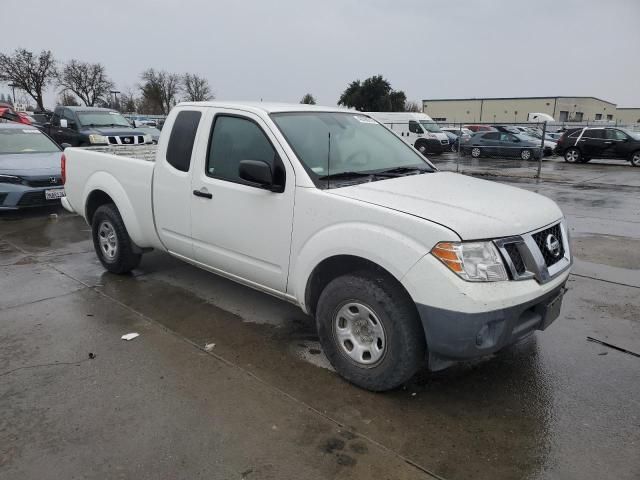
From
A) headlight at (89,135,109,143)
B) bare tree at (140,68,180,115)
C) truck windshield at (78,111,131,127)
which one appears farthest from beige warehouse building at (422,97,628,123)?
headlight at (89,135,109,143)

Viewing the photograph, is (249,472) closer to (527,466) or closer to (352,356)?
(352,356)

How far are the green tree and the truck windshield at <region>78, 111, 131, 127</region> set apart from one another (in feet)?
173

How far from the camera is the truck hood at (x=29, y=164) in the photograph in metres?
8.27

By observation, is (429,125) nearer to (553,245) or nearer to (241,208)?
(241,208)

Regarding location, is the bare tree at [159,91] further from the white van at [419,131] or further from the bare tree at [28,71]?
the white van at [419,131]

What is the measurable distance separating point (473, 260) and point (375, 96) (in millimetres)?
66614

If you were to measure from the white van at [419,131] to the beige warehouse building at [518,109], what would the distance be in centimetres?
6348

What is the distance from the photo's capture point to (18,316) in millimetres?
4434

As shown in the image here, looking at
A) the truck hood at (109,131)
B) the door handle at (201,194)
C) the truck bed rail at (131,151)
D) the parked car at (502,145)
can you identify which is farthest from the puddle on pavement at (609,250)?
the parked car at (502,145)

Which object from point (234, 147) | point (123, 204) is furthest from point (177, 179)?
point (123, 204)

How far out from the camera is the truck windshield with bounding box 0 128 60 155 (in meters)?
9.27

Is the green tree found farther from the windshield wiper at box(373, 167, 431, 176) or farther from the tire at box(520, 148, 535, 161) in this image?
the windshield wiper at box(373, 167, 431, 176)

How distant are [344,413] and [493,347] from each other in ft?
3.22

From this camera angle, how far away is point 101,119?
580 inches
